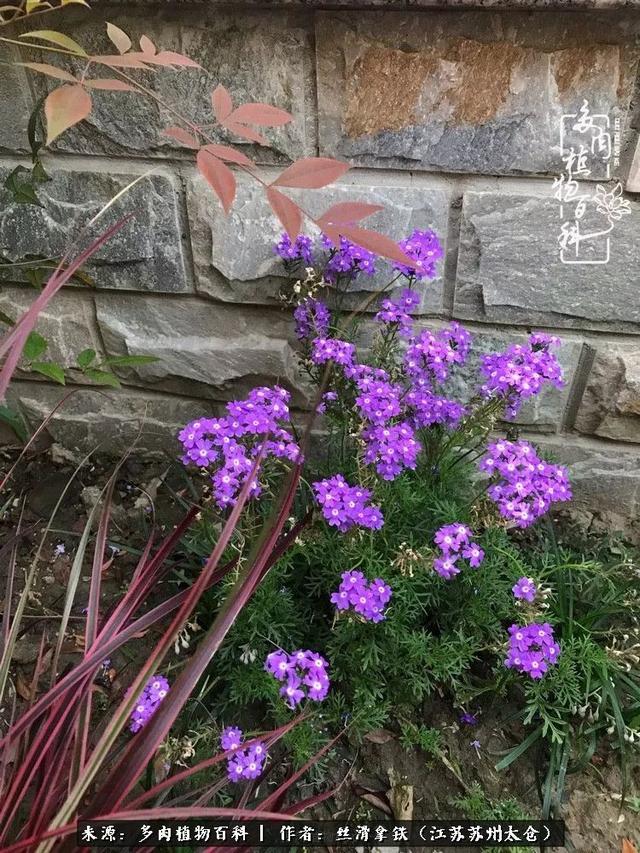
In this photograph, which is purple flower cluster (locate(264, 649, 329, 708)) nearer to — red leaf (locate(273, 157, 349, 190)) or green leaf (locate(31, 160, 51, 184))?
red leaf (locate(273, 157, 349, 190))

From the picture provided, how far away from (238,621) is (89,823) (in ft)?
1.90

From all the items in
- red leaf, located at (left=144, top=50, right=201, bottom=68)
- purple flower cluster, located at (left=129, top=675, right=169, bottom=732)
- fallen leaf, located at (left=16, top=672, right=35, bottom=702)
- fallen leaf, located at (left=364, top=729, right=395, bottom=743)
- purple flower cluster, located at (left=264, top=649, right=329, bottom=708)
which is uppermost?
red leaf, located at (left=144, top=50, right=201, bottom=68)

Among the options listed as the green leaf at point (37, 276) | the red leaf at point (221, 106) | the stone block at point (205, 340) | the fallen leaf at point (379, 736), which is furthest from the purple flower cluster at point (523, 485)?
the green leaf at point (37, 276)

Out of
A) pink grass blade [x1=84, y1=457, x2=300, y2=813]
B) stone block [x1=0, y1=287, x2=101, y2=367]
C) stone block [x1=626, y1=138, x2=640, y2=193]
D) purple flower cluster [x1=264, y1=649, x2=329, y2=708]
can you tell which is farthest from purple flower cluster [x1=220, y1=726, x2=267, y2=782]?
stone block [x1=626, y1=138, x2=640, y2=193]

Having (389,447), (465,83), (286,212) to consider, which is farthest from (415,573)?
(465,83)

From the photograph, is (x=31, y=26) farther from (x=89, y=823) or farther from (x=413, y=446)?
(x=89, y=823)

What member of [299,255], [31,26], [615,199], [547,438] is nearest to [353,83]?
[299,255]

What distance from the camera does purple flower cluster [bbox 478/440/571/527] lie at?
4.04 ft

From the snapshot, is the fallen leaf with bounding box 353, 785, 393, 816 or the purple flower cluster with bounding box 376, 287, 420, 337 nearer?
the fallen leaf with bounding box 353, 785, 393, 816

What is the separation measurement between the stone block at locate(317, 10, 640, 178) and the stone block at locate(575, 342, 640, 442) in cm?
44

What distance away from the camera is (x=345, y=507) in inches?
48.1

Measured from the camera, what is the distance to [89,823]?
2.71ft

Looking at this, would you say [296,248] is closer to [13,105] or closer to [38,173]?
[38,173]

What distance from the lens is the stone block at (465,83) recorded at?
1294 millimetres
